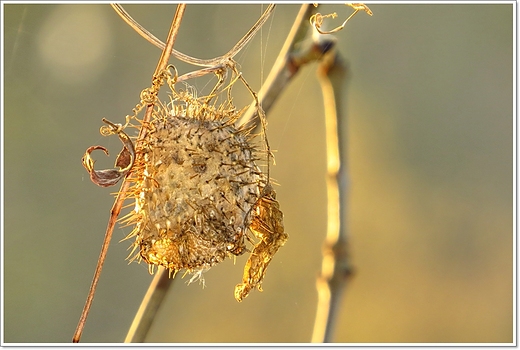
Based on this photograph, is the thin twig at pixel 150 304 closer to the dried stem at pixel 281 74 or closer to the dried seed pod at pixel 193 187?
the dried stem at pixel 281 74

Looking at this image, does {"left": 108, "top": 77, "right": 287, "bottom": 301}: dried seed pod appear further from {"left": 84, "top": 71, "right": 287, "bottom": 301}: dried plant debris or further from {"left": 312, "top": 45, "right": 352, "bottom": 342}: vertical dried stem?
{"left": 312, "top": 45, "right": 352, "bottom": 342}: vertical dried stem

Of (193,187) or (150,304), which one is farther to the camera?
(150,304)

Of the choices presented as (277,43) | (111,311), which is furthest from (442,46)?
(111,311)

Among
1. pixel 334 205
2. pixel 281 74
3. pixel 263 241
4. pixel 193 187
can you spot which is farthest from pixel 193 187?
pixel 334 205

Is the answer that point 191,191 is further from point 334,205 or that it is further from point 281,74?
point 334,205

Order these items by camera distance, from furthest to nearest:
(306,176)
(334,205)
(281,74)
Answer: (306,176), (334,205), (281,74)
